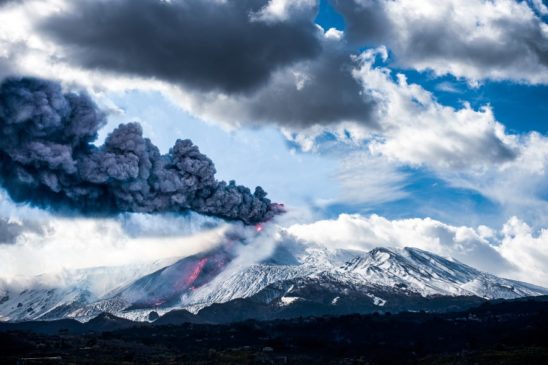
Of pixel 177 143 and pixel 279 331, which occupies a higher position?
pixel 177 143

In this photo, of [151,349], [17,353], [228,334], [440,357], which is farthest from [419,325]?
[17,353]

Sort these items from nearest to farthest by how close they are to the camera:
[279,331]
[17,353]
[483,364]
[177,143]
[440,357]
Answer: [483,364]
[17,353]
[440,357]
[177,143]
[279,331]

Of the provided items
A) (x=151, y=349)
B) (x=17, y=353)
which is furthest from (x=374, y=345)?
(x=17, y=353)

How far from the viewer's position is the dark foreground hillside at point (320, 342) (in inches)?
3900

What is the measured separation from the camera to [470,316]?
190750 mm

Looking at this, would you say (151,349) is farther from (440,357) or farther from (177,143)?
(440,357)

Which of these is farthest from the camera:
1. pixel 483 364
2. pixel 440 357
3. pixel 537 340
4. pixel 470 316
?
pixel 470 316

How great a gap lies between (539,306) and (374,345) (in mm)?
84872

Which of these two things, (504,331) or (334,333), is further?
(334,333)

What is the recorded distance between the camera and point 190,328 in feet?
583

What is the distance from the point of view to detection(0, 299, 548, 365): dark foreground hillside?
99.1 metres

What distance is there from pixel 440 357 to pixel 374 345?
3790 cm

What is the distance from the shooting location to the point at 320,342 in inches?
5743

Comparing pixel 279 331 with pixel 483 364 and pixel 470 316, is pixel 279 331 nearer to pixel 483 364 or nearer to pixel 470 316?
pixel 470 316
